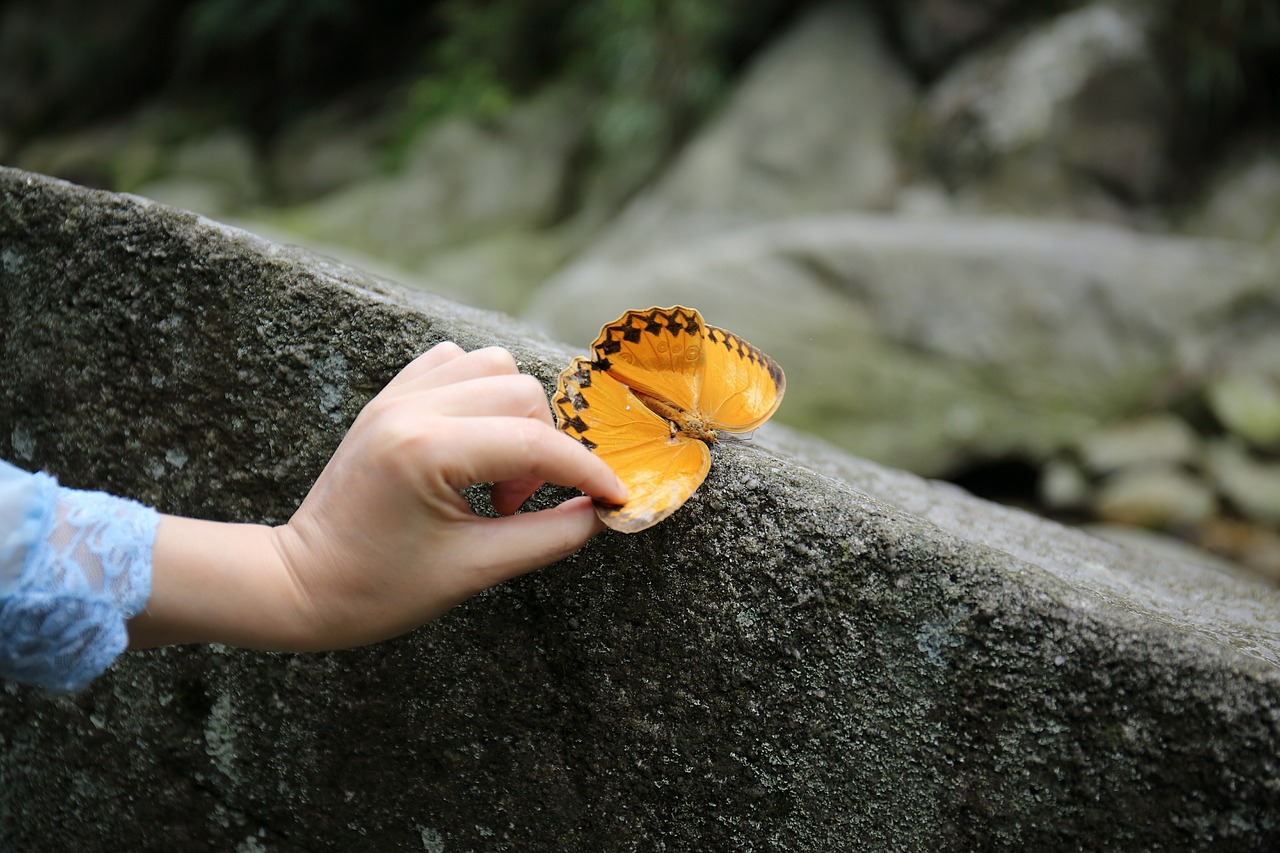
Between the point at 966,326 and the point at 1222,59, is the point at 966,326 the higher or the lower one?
the lower one

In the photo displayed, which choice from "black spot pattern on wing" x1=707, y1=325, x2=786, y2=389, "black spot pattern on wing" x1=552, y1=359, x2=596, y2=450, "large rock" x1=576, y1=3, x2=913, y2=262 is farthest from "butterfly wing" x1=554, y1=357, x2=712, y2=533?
"large rock" x1=576, y1=3, x2=913, y2=262

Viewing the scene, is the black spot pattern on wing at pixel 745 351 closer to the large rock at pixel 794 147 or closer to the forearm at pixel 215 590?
the forearm at pixel 215 590

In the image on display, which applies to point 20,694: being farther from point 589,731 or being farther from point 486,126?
point 486,126

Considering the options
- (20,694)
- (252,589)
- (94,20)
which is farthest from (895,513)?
(94,20)

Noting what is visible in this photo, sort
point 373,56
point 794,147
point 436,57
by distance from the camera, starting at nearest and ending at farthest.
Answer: point 794,147 → point 436,57 → point 373,56

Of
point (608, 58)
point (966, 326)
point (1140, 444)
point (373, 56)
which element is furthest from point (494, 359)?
point (373, 56)

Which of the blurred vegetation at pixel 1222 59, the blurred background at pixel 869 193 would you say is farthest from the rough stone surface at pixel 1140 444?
the blurred vegetation at pixel 1222 59

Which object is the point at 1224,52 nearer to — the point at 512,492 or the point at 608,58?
the point at 608,58
